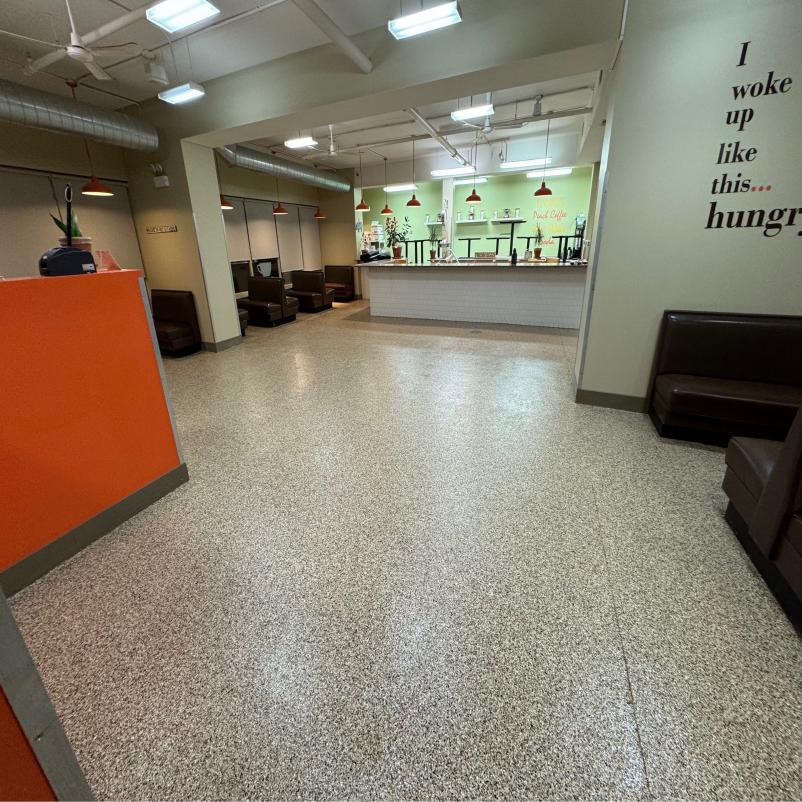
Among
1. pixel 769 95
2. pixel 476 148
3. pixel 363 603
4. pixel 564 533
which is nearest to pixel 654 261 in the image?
pixel 769 95

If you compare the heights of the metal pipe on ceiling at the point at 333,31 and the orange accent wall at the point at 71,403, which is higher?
the metal pipe on ceiling at the point at 333,31

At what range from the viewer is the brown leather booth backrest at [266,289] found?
783 cm

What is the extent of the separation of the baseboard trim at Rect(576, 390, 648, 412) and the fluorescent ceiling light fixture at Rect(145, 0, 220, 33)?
456cm

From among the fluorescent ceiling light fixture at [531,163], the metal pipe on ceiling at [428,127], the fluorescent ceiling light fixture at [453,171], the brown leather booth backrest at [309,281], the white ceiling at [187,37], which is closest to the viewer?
the white ceiling at [187,37]

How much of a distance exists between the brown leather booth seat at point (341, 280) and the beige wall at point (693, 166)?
8371 mm

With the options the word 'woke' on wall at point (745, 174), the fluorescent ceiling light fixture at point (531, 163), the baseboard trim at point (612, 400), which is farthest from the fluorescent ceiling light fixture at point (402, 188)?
the baseboard trim at point (612, 400)

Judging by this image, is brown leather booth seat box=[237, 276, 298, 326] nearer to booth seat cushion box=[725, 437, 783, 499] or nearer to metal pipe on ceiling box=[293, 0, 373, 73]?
metal pipe on ceiling box=[293, 0, 373, 73]

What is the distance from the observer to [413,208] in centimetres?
1193

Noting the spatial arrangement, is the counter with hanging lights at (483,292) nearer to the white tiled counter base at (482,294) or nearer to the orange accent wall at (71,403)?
the white tiled counter base at (482,294)

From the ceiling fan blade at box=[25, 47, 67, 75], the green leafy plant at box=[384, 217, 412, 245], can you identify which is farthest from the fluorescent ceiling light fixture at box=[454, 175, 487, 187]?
the ceiling fan blade at box=[25, 47, 67, 75]

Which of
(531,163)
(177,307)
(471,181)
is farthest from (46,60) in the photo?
(471,181)

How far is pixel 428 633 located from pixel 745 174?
3.85 m

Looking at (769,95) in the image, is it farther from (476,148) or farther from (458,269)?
(476,148)

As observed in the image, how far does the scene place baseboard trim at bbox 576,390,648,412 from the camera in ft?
11.9
